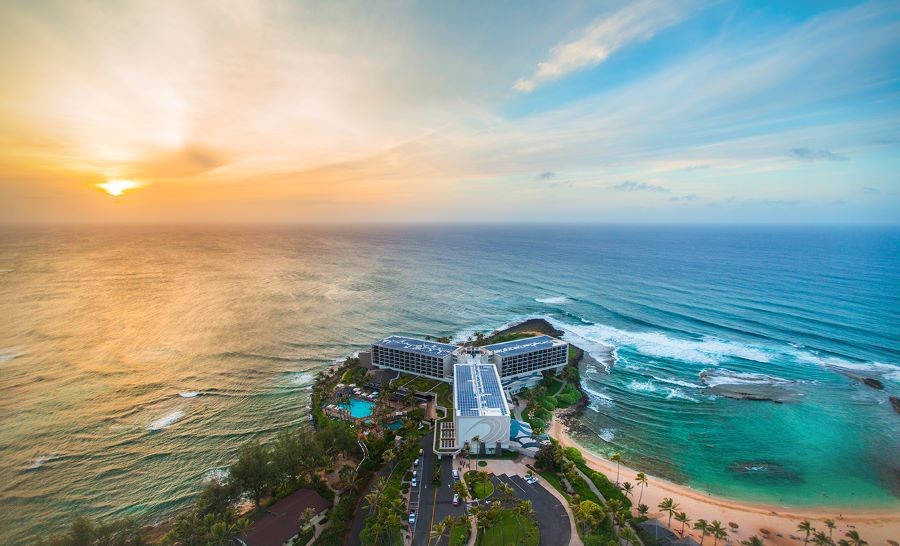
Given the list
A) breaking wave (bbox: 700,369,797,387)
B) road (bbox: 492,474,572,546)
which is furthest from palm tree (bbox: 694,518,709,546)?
breaking wave (bbox: 700,369,797,387)

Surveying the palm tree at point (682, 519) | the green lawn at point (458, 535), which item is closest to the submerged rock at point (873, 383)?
the palm tree at point (682, 519)

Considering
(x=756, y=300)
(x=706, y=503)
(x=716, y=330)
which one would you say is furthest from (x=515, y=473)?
(x=756, y=300)

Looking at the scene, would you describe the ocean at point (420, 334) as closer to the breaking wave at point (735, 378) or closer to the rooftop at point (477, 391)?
the breaking wave at point (735, 378)

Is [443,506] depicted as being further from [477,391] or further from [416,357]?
[416,357]

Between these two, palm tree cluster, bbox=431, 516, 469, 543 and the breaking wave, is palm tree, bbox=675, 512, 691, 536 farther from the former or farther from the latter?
the breaking wave

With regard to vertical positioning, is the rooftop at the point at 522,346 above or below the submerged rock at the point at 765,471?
above

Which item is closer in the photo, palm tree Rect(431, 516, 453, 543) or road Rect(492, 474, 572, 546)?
palm tree Rect(431, 516, 453, 543)

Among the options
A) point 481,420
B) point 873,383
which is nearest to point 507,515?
point 481,420
